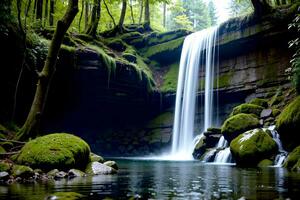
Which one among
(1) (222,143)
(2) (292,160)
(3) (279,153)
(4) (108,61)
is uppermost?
(4) (108,61)

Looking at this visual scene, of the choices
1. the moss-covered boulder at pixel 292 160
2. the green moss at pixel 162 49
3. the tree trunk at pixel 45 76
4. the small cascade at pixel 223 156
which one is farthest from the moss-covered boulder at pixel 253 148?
the green moss at pixel 162 49

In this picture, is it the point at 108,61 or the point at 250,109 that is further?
the point at 108,61

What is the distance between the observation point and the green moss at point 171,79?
27.6m

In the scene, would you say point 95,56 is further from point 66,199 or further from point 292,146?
point 66,199

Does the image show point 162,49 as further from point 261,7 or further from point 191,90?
point 261,7

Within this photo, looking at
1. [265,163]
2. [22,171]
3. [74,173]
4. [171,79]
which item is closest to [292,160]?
[265,163]

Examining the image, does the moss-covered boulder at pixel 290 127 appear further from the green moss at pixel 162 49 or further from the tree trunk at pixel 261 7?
the green moss at pixel 162 49

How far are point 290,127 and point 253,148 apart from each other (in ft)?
5.17

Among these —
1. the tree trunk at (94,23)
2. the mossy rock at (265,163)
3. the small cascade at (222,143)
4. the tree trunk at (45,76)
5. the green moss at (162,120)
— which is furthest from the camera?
the green moss at (162,120)

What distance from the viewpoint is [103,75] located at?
76.6 ft

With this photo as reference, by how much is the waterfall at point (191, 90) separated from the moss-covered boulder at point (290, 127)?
34.4 ft

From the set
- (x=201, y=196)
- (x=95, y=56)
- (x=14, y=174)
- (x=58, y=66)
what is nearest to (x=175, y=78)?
(x=95, y=56)

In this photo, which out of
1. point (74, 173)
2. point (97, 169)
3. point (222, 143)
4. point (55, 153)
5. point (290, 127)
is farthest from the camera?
point (222, 143)

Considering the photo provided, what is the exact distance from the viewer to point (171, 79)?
93.8ft
